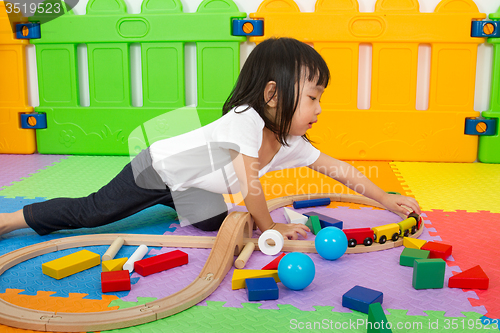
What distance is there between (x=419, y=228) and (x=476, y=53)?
3.46 ft

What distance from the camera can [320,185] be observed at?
5.12 ft

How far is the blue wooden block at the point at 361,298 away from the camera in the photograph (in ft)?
2.35

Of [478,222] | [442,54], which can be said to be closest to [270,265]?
[478,222]

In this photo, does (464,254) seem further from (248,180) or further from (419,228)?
(248,180)

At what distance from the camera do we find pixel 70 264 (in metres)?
0.86

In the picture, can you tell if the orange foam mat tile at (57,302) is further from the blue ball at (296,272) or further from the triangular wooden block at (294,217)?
the triangular wooden block at (294,217)

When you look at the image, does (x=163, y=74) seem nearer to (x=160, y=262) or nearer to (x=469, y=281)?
(x=160, y=262)

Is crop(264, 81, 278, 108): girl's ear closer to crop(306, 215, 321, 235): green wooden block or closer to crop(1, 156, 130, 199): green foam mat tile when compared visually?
crop(306, 215, 321, 235): green wooden block

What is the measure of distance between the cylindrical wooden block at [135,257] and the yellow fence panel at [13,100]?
52.1 inches

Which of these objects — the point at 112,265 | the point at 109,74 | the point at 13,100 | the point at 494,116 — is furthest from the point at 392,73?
the point at 13,100

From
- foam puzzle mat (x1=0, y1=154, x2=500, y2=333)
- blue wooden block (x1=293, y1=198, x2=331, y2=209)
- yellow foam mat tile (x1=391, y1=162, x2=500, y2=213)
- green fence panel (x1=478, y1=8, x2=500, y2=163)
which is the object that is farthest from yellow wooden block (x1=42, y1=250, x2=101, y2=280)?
green fence panel (x1=478, y1=8, x2=500, y2=163)

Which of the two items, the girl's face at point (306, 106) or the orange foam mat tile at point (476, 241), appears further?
the girl's face at point (306, 106)

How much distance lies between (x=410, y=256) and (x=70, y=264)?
659 mm

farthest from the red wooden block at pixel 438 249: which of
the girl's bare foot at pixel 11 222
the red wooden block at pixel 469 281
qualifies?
the girl's bare foot at pixel 11 222
